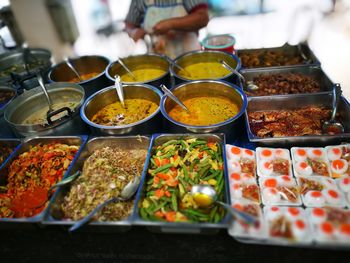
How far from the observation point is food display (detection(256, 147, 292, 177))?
6.57 ft

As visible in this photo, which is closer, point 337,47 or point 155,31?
point 155,31

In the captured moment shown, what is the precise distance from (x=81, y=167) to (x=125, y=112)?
75 centimetres

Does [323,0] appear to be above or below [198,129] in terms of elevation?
below

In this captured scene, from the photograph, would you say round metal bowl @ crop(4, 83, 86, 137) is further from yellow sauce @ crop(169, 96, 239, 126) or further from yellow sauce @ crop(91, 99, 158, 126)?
yellow sauce @ crop(169, 96, 239, 126)

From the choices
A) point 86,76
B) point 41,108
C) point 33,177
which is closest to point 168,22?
point 86,76

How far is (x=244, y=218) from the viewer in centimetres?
162

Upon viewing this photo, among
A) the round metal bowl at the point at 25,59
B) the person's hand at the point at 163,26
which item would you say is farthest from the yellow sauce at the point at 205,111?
the round metal bowl at the point at 25,59

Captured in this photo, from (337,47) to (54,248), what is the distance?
666 centimetres

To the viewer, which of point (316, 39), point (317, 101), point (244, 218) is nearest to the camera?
point (244, 218)

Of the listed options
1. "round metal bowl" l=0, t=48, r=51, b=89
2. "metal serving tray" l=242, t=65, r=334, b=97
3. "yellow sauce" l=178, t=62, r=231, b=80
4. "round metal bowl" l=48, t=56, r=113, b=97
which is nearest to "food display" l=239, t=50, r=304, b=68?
"metal serving tray" l=242, t=65, r=334, b=97

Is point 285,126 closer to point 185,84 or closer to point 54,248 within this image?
point 185,84

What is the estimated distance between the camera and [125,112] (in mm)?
2750

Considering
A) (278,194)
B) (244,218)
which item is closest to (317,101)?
(278,194)

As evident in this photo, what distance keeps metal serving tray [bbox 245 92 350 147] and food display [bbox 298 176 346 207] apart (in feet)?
1.17
